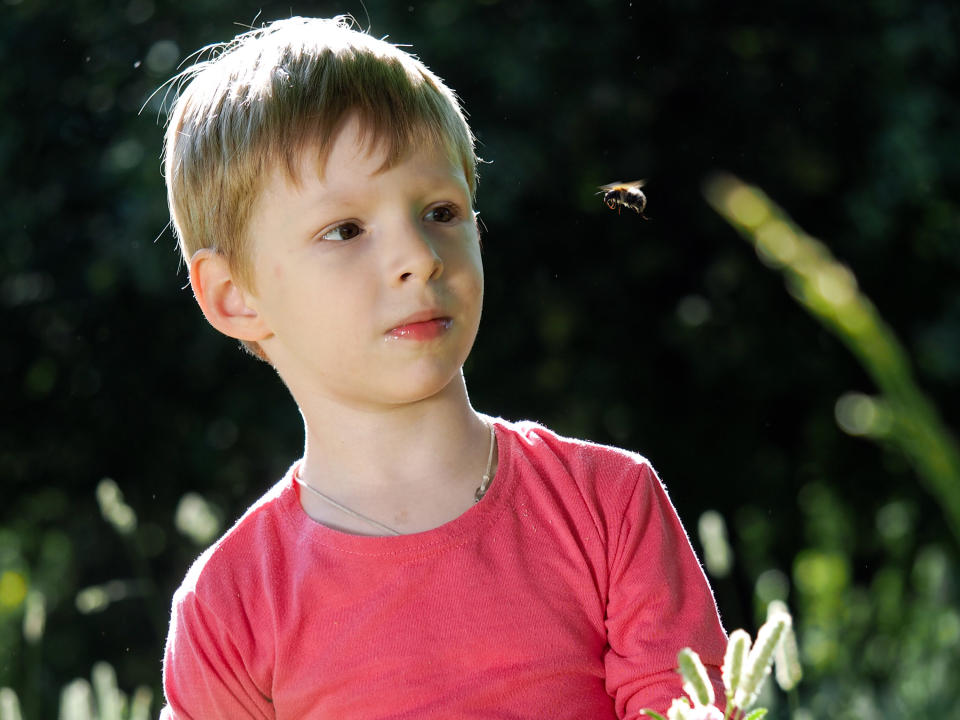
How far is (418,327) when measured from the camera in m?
1.26

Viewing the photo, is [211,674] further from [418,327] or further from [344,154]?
[344,154]

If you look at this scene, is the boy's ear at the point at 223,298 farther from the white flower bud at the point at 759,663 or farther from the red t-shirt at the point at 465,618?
the white flower bud at the point at 759,663

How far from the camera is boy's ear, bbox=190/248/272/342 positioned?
1403 millimetres

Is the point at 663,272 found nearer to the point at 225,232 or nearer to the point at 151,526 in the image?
the point at 151,526

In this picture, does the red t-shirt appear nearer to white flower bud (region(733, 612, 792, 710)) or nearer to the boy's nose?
the boy's nose

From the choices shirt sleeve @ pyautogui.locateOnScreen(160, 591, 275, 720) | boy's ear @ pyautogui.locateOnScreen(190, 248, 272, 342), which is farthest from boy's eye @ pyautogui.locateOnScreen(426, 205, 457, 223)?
shirt sleeve @ pyautogui.locateOnScreen(160, 591, 275, 720)

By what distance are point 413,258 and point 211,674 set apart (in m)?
0.47

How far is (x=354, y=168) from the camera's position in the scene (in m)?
1.27

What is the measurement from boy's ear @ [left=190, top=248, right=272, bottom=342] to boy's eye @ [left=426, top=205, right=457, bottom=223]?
24 cm

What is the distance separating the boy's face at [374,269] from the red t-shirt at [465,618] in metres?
0.17

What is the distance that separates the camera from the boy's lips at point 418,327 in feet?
4.11

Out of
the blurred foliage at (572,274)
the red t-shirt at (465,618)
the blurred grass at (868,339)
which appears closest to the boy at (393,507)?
the red t-shirt at (465,618)

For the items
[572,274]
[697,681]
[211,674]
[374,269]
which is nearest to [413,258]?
[374,269]

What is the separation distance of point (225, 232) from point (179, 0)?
1781 mm
